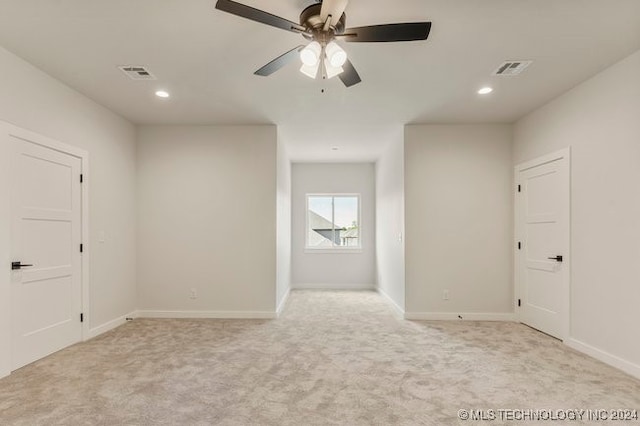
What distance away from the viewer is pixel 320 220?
802 centimetres

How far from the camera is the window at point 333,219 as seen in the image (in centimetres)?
798

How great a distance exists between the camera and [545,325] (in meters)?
4.23

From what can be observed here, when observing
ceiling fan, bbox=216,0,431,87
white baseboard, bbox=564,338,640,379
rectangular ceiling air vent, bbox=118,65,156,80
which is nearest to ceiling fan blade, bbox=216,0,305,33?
Result: ceiling fan, bbox=216,0,431,87

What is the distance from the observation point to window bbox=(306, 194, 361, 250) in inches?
314

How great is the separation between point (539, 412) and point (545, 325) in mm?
2195

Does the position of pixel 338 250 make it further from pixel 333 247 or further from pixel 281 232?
pixel 281 232

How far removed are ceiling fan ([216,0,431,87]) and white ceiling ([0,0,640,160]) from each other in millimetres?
269

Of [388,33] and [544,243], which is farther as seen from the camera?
[544,243]

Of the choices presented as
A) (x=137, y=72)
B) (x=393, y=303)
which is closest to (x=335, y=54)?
(x=137, y=72)

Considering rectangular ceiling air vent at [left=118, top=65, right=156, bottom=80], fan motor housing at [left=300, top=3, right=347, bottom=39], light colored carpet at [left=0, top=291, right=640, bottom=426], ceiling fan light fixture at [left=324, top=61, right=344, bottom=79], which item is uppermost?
rectangular ceiling air vent at [left=118, top=65, right=156, bottom=80]

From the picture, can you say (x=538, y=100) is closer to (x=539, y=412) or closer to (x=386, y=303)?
(x=539, y=412)

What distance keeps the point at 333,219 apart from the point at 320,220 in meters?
0.30

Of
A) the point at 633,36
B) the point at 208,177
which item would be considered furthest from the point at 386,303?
the point at 633,36

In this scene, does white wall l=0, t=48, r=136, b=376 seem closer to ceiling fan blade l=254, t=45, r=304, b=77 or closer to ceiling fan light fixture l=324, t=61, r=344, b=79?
ceiling fan blade l=254, t=45, r=304, b=77
